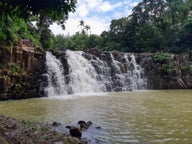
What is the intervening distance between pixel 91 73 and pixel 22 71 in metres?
6.95

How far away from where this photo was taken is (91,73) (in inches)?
1021

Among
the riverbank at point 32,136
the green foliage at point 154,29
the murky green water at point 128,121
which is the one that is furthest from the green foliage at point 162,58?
the riverbank at point 32,136

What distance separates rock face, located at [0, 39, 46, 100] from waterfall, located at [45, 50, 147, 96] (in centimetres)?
73

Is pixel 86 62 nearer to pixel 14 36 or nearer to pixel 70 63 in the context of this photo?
pixel 70 63

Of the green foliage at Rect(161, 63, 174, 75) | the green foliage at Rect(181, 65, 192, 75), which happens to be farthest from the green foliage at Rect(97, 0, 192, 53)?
the green foliage at Rect(161, 63, 174, 75)

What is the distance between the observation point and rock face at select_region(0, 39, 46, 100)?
63.5 feet

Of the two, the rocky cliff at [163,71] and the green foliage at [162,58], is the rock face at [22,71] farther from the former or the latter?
the green foliage at [162,58]

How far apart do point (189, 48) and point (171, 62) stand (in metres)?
9.28

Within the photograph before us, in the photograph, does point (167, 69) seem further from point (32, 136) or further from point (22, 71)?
point (32, 136)

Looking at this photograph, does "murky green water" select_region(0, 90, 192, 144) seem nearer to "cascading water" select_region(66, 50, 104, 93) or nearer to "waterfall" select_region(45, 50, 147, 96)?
"waterfall" select_region(45, 50, 147, 96)

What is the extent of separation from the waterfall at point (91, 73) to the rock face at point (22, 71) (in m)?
0.73

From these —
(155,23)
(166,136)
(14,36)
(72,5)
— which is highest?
(155,23)

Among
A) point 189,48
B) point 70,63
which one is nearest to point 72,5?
point 70,63

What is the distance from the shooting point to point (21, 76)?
2039 centimetres
